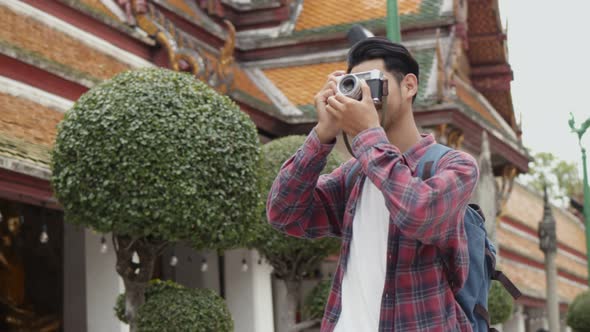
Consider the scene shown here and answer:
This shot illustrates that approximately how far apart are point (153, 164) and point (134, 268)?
105cm

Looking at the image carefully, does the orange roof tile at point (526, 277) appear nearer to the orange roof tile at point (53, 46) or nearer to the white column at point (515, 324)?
the white column at point (515, 324)

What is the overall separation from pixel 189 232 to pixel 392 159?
510 centimetres

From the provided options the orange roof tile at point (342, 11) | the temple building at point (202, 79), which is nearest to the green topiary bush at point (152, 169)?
the temple building at point (202, 79)

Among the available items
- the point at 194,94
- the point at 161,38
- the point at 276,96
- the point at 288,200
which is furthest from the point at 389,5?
the point at 288,200

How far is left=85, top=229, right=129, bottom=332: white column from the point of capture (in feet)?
31.2

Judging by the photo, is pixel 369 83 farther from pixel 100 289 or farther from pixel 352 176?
pixel 100 289

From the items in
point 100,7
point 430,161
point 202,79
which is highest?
point 100,7

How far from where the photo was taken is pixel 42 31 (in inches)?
379

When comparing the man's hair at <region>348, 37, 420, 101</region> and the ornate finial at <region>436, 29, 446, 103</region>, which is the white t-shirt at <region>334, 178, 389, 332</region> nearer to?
the man's hair at <region>348, 37, 420, 101</region>

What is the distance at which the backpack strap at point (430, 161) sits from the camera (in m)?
2.62

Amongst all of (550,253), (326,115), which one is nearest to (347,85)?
(326,115)

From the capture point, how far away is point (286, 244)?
9969 mm

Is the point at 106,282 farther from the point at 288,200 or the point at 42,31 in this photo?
the point at 288,200

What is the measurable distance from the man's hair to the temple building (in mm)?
5213
